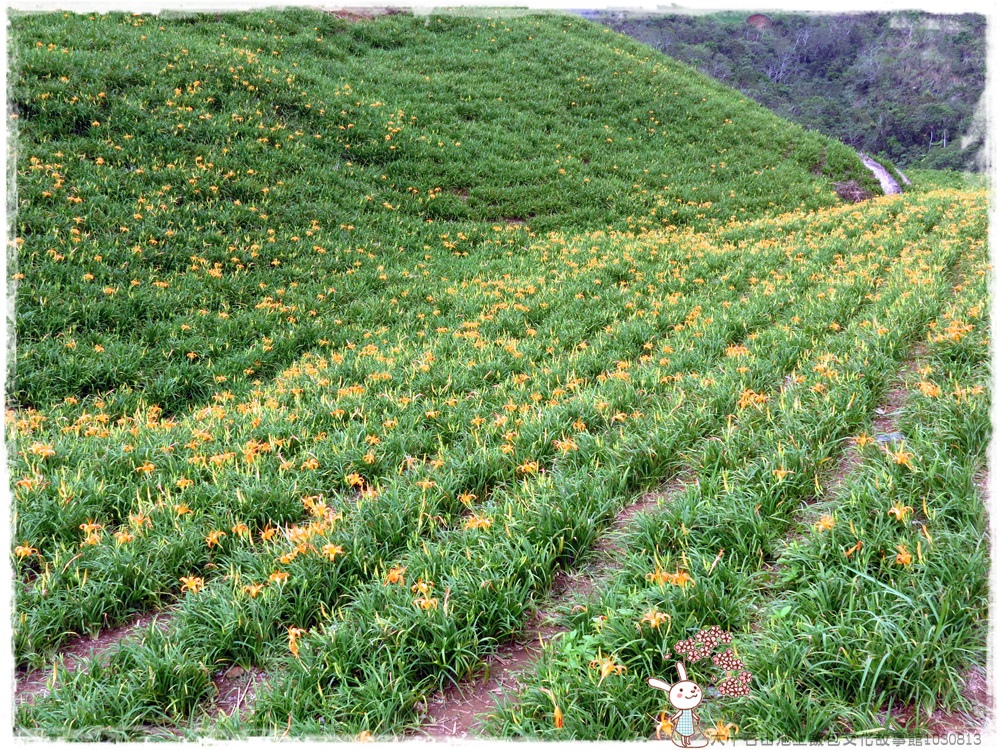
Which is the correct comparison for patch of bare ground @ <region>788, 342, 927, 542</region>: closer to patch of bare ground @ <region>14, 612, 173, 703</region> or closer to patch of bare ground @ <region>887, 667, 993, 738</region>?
patch of bare ground @ <region>887, 667, 993, 738</region>

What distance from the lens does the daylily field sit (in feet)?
7.85

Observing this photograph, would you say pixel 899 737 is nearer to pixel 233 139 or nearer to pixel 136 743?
pixel 136 743

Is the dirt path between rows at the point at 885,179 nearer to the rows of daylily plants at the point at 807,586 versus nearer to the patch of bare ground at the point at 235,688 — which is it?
the rows of daylily plants at the point at 807,586

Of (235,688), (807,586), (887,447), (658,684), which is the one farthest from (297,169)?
(658,684)

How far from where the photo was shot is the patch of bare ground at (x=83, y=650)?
8.88ft

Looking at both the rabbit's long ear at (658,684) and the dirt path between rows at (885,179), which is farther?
the dirt path between rows at (885,179)

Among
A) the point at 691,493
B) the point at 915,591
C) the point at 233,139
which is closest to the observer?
the point at 915,591

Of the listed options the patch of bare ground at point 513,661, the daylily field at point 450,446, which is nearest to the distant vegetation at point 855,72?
the daylily field at point 450,446

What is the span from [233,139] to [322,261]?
486cm

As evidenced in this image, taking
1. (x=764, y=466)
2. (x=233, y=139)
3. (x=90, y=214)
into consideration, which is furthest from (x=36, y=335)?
(x=764, y=466)

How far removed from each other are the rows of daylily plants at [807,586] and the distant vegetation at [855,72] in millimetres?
58116

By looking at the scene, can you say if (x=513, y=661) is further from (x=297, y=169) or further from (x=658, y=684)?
(x=297, y=169)

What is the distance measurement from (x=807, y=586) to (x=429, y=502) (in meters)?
2.19

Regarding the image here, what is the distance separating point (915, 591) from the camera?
→ 7.93 feet
